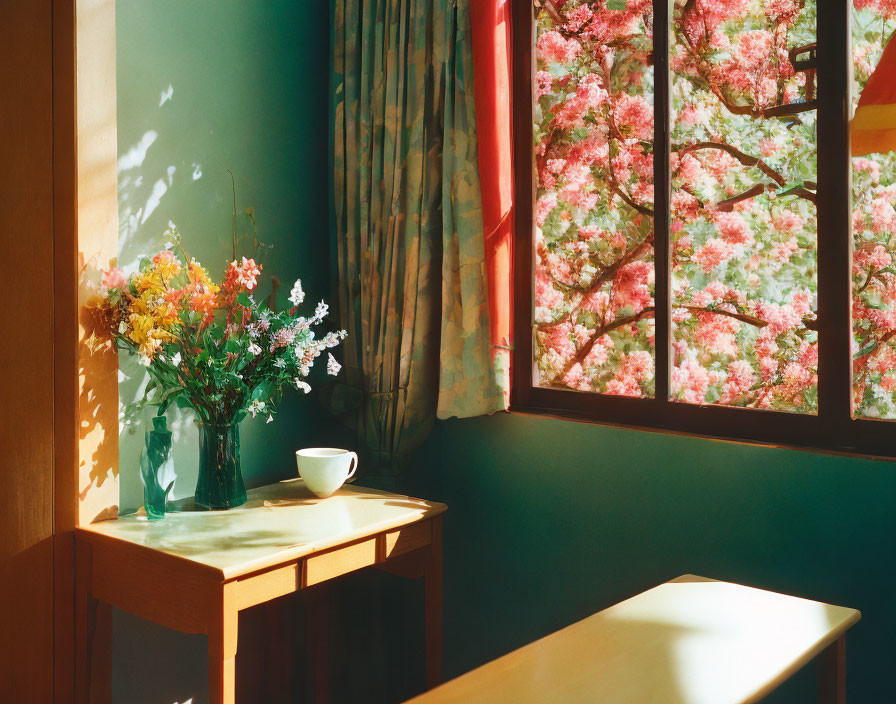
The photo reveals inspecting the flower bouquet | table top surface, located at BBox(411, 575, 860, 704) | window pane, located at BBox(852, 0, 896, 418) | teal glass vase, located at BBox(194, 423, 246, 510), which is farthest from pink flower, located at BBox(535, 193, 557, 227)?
table top surface, located at BBox(411, 575, 860, 704)

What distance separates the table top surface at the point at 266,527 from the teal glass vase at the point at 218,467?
1.4 inches

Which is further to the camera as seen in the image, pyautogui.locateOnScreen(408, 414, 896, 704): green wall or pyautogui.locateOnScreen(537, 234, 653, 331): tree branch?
pyautogui.locateOnScreen(537, 234, 653, 331): tree branch

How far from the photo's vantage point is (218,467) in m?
1.87

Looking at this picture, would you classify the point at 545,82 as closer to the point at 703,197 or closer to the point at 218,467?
the point at 703,197

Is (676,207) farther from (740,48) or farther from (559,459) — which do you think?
(559,459)

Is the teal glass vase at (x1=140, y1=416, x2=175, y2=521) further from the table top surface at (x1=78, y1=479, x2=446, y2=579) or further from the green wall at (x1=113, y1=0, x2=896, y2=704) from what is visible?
the green wall at (x1=113, y1=0, x2=896, y2=704)

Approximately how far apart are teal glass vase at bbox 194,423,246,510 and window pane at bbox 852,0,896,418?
80.1 inches

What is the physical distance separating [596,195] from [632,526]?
1.56 meters

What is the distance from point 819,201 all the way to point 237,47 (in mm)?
1644

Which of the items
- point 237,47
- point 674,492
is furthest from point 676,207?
point 237,47

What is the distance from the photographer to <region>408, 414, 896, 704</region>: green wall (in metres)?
1.60

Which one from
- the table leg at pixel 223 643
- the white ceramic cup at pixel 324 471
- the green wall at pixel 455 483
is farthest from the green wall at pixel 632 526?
the table leg at pixel 223 643

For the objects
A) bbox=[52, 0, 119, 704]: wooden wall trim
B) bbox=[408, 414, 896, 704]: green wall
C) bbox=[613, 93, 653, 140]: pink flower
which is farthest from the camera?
bbox=[613, 93, 653, 140]: pink flower

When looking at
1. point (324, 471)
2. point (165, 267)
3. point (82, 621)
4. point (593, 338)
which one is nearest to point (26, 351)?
point (165, 267)
